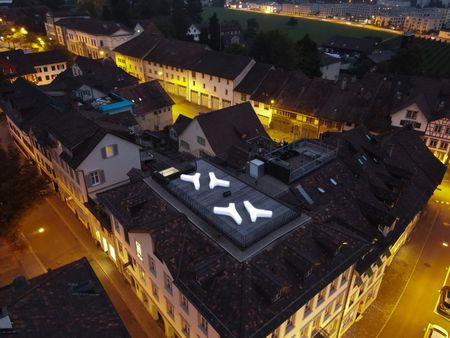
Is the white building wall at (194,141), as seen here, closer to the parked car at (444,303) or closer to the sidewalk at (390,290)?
the sidewalk at (390,290)

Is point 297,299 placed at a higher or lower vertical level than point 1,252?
higher

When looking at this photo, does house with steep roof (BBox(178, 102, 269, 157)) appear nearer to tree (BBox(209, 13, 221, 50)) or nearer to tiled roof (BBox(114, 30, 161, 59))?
tiled roof (BBox(114, 30, 161, 59))

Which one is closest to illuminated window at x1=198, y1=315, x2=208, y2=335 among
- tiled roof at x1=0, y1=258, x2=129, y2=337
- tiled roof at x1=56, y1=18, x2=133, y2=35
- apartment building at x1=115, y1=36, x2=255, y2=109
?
tiled roof at x1=0, y1=258, x2=129, y2=337

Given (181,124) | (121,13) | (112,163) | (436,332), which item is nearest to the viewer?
(436,332)

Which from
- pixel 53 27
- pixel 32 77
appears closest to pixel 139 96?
pixel 32 77

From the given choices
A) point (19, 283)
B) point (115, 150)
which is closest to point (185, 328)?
point (19, 283)

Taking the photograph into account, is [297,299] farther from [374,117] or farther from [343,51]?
[343,51]

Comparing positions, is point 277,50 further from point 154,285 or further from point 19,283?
point 19,283
